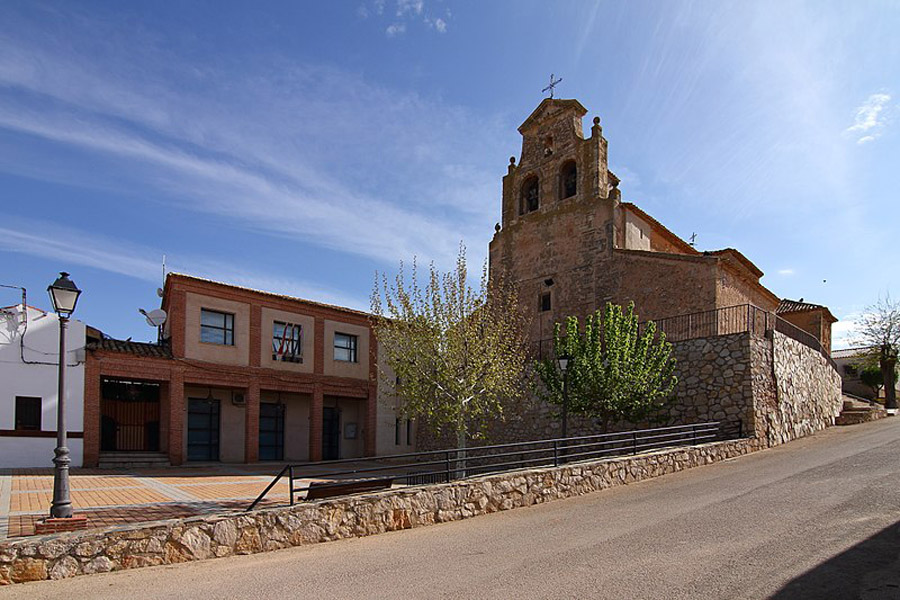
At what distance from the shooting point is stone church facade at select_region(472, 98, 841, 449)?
696 inches

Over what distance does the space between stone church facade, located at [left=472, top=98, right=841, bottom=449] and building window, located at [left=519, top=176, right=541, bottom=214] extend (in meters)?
0.05

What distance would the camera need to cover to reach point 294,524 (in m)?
8.59

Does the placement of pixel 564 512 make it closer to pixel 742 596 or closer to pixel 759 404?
pixel 742 596

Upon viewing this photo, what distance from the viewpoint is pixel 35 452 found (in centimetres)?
1747

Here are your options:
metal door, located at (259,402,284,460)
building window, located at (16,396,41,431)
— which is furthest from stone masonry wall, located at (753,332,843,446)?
building window, located at (16,396,41,431)

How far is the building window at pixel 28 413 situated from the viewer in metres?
17.4

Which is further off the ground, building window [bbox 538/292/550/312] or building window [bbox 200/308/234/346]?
building window [bbox 538/292/550/312]

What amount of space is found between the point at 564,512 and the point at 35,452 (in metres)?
15.9

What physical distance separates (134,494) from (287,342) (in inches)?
443

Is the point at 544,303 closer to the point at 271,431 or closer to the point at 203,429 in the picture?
the point at 271,431

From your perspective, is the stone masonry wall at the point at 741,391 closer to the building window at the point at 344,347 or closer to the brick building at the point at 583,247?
the brick building at the point at 583,247

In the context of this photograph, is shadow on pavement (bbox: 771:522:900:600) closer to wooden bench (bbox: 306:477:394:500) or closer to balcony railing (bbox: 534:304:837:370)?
wooden bench (bbox: 306:477:394:500)

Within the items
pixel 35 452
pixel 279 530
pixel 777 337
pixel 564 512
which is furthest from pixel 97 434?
pixel 777 337

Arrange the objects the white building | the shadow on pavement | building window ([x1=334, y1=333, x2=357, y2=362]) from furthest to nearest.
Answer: building window ([x1=334, y1=333, x2=357, y2=362]) → the white building → the shadow on pavement
